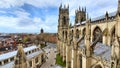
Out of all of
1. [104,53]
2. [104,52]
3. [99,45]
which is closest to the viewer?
[104,53]

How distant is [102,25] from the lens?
30.1 metres

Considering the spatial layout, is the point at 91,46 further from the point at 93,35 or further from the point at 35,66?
the point at 35,66

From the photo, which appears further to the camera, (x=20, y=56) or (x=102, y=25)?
(x=102, y=25)

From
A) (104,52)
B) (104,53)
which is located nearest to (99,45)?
(104,52)

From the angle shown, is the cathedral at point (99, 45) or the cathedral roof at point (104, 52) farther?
the cathedral roof at point (104, 52)

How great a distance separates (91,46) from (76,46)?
7.33 metres

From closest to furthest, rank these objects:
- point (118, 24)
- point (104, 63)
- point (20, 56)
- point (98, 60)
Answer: point (20, 56)
point (118, 24)
point (104, 63)
point (98, 60)

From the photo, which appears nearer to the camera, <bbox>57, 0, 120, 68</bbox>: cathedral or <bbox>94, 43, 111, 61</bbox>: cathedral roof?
<bbox>57, 0, 120, 68</bbox>: cathedral

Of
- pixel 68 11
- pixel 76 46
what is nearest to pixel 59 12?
pixel 68 11

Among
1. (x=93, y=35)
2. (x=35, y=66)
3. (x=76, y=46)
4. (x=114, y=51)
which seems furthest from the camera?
(x=35, y=66)

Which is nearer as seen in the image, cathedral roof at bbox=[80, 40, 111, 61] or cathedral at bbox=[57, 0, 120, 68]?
cathedral at bbox=[57, 0, 120, 68]

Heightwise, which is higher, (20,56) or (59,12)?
(59,12)

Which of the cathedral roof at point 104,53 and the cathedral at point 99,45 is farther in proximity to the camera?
the cathedral roof at point 104,53

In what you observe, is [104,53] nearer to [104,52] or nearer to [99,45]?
[104,52]
